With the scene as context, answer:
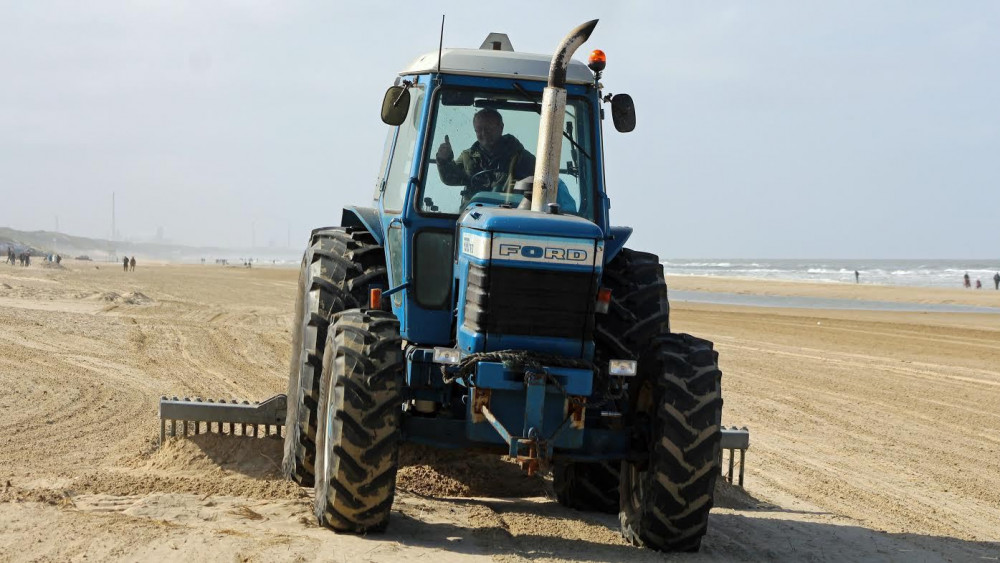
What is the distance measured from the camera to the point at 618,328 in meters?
7.04

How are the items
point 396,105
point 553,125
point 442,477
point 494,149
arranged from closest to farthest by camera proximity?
point 553,125
point 396,105
point 494,149
point 442,477

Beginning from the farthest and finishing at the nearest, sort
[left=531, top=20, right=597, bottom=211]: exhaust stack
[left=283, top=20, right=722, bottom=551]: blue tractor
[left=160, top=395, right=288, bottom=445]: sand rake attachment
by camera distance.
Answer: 1. [left=160, top=395, right=288, bottom=445]: sand rake attachment
2. [left=531, top=20, right=597, bottom=211]: exhaust stack
3. [left=283, top=20, right=722, bottom=551]: blue tractor

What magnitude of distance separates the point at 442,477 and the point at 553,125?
2786mm

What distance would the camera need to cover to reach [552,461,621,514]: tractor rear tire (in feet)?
24.1

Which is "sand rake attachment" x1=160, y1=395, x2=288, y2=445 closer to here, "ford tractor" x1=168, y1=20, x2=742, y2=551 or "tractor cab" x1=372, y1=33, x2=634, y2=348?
"ford tractor" x1=168, y1=20, x2=742, y2=551

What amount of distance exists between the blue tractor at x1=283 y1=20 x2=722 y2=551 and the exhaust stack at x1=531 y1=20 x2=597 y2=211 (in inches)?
0.4

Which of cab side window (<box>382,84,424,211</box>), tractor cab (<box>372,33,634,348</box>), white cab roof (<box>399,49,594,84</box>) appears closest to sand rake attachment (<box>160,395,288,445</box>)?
tractor cab (<box>372,33,634,348</box>)

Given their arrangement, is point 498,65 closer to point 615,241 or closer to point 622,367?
point 615,241

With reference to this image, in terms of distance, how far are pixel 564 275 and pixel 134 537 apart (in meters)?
2.61

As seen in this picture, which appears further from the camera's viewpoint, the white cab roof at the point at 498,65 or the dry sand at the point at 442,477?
the white cab roof at the point at 498,65

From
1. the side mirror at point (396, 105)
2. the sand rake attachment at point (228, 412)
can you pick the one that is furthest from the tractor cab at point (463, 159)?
the sand rake attachment at point (228, 412)

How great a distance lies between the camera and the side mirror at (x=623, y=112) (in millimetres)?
6996

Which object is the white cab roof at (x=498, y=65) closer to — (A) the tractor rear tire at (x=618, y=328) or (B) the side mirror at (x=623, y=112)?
(B) the side mirror at (x=623, y=112)

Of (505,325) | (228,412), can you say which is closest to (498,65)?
(505,325)
